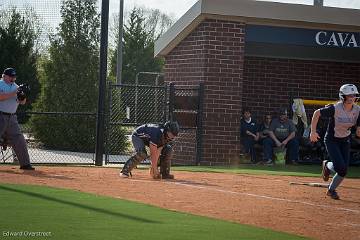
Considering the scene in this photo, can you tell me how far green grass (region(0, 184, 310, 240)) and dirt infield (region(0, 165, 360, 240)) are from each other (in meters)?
0.54

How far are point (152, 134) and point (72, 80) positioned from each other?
35.9 feet

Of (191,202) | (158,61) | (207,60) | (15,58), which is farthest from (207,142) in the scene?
(158,61)

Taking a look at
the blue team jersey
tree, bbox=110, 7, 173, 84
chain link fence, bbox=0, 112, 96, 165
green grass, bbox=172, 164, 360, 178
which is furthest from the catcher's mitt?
tree, bbox=110, 7, 173, 84

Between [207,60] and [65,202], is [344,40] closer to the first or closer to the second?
[207,60]

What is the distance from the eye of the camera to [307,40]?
70.7 ft

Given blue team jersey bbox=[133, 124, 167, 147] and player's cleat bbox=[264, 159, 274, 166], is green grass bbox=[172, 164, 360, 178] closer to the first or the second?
player's cleat bbox=[264, 159, 274, 166]

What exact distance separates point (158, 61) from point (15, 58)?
58.5 feet

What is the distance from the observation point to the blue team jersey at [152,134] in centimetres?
1398

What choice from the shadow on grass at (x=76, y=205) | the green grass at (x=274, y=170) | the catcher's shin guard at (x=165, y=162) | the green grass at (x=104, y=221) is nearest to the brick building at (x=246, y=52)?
the green grass at (x=274, y=170)

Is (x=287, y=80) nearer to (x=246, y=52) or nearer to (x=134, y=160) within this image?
(x=246, y=52)

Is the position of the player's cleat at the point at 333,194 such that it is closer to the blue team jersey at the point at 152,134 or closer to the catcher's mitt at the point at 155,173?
the blue team jersey at the point at 152,134

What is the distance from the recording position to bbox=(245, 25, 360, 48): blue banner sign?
21172mm

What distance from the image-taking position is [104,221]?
8531 mm

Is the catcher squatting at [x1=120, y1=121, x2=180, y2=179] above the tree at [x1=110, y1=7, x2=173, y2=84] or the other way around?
the other way around
